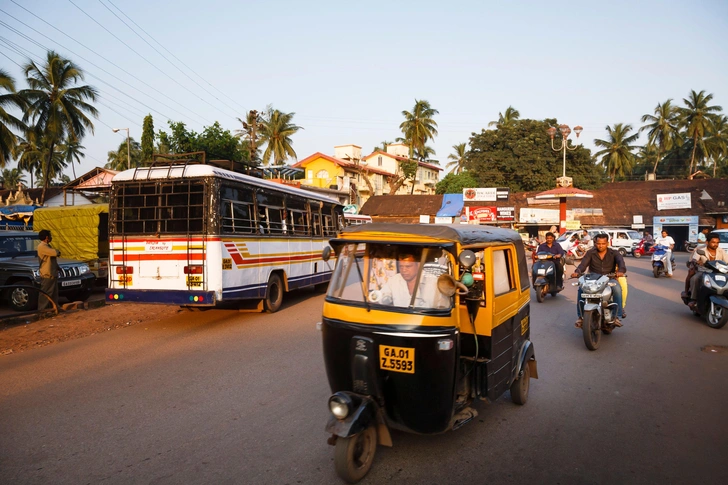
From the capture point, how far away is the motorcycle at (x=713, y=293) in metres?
8.88

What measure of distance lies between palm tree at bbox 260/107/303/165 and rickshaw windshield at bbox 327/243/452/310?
4627 centimetres

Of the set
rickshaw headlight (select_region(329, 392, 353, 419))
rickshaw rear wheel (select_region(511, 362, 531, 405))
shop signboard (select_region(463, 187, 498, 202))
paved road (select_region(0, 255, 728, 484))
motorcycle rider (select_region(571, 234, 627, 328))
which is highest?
shop signboard (select_region(463, 187, 498, 202))

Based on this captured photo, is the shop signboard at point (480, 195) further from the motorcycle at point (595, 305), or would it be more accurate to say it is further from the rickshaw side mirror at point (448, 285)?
the rickshaw side mirror at point (448, 285)

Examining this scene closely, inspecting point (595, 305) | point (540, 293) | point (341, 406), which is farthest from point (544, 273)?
point (341, 406)

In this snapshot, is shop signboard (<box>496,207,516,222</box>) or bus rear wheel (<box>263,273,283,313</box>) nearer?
bus rear wheel (<box>263,273,283,313</box>)

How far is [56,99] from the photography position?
3400cm

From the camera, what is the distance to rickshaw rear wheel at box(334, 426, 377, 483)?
3.53 metres

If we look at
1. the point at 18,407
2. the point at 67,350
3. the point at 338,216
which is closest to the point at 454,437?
the point at 18,407

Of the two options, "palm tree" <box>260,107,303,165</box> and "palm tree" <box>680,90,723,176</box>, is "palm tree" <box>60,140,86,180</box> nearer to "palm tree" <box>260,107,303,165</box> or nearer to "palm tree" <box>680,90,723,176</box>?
"palm tree" <box>260,107,303,165</box>

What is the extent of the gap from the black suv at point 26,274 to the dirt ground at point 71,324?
0.91 meters

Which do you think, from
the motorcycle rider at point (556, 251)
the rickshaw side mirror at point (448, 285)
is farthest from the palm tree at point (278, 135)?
the rickshaw side mirror at point (448, 285)

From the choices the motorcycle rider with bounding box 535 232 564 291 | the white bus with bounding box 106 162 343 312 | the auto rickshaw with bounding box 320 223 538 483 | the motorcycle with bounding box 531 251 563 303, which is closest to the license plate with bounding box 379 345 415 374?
the auto rickshaw with bounding box 320 223 538 483

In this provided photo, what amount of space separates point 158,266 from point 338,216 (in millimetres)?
7200

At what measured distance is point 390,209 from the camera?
48.6 metres
